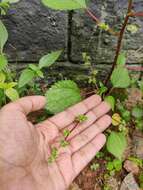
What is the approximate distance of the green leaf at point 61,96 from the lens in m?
2.21

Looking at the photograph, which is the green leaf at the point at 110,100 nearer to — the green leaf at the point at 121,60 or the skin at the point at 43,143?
the skin at the point at 43,143

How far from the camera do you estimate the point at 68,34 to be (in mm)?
2240

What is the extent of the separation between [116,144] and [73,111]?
0.27 m

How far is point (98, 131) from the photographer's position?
2170 millimetres

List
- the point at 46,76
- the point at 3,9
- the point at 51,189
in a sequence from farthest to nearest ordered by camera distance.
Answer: the point at 46,76 → the point at 3,9 → the point at 51,189

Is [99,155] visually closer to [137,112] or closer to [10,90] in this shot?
[137,112]

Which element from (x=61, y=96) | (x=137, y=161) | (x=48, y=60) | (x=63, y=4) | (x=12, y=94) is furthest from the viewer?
(x=137, y=161)

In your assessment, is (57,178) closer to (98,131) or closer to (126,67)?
(98,131)

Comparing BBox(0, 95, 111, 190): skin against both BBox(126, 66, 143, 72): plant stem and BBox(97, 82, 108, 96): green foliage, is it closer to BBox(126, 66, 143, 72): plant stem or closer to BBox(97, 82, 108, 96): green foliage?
BBox(97, 82, 108, 96): green foliage

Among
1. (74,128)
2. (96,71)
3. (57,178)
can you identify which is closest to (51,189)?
(57,178)

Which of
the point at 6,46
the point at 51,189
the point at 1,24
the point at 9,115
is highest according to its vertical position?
the point at 1,24

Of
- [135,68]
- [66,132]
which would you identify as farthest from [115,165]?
[135,68]

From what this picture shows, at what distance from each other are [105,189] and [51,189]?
0.41 meters

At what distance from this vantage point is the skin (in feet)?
5.85
